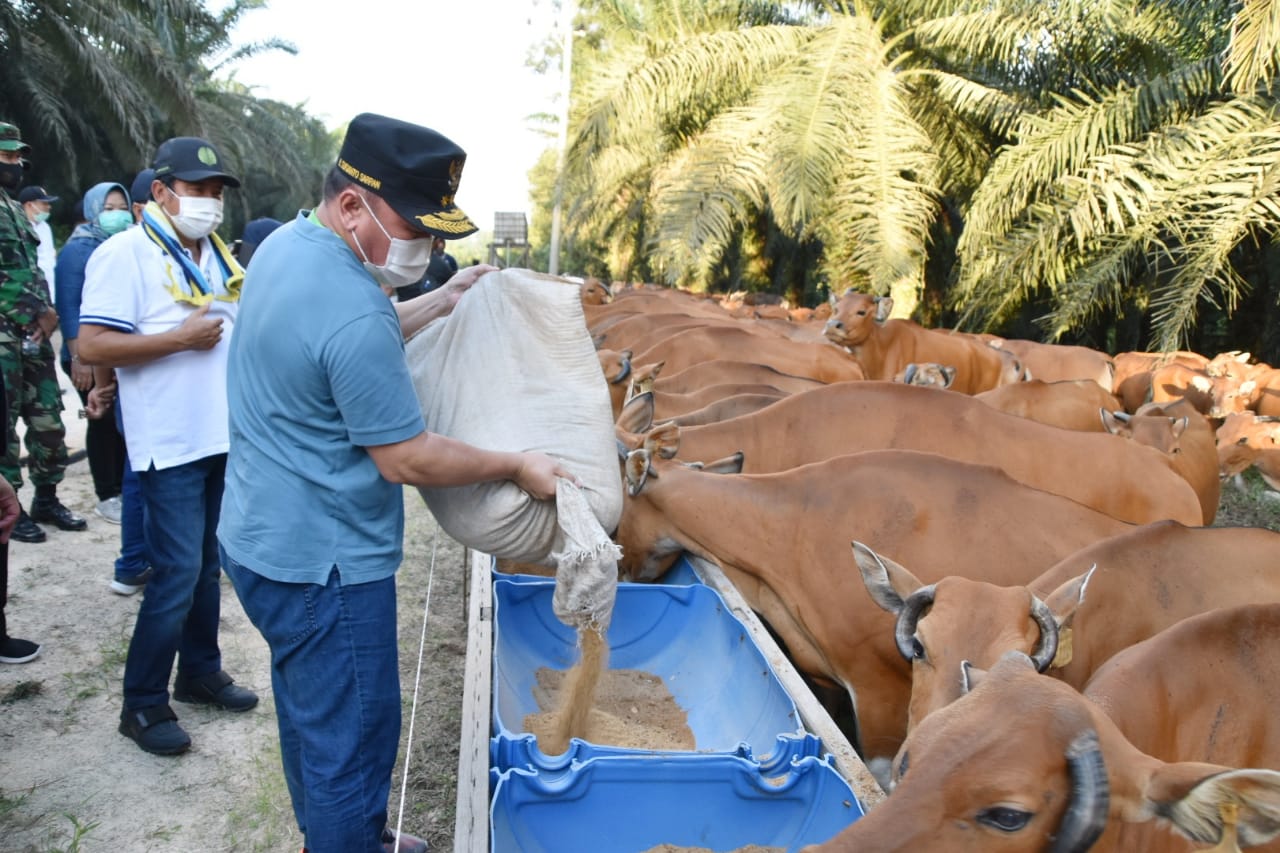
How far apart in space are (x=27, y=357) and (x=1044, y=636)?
637 centimetres

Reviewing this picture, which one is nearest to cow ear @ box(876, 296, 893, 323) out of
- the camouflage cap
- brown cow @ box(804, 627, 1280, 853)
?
the camouflage cap

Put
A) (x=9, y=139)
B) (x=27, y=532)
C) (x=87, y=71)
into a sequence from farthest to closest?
(x=87, y=71)
(x=27, y=532)
(x=9, y=139)

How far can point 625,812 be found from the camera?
3.76 m

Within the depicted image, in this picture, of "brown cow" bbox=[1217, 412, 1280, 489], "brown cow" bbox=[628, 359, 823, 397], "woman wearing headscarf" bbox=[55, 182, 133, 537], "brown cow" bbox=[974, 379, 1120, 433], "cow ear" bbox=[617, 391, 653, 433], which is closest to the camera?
"cow ear" bbox=[617, 391, 653, 433]

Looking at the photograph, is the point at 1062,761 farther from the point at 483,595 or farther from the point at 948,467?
the point at 483,595

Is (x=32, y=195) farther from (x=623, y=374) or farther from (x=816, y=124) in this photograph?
(x=816, y=124)

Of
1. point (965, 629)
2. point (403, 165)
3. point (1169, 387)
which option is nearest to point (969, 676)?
point (965, 629)

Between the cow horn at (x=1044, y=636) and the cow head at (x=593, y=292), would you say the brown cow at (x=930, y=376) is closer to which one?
the cow horn at (x=1044, y=636)

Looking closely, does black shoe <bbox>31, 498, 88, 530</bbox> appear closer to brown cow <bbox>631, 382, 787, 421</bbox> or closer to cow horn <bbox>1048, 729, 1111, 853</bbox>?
brown cow <bbox>631, 382, 787, 421</bbox>

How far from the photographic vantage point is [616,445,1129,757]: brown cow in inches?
173

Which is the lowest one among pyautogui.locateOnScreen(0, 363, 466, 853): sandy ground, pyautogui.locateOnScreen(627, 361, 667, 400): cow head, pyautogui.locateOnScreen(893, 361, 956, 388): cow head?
pyautogui.locateOnScreen(0, 363, 466, 853): sandy ground

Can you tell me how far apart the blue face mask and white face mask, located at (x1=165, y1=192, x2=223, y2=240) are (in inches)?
115

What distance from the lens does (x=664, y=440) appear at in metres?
5.52

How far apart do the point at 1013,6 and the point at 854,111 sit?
100 inches
